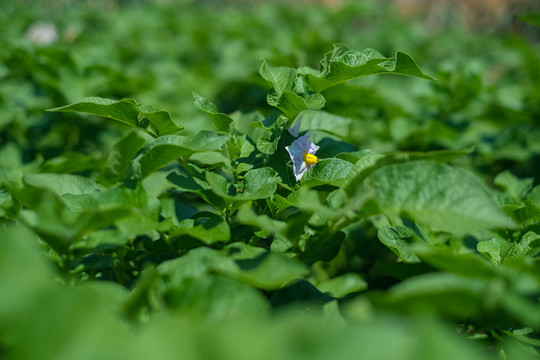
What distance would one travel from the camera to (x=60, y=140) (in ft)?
7.91

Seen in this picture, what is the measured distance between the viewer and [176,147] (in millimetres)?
961

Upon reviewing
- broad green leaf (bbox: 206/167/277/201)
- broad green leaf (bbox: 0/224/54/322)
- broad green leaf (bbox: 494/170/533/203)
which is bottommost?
broad green leaf (bbox: 494/170/533/203)

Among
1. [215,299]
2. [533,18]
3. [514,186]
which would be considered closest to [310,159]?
[215,299]

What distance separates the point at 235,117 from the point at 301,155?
1.22ft

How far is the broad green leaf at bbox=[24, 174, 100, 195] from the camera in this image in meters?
1.17

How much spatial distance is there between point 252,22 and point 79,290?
4.38m

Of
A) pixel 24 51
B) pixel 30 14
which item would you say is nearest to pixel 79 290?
pixel 24 51

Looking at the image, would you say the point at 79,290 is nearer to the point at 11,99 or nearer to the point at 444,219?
the point at 444,219

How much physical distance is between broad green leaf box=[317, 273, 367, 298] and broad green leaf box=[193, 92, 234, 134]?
0.43 m

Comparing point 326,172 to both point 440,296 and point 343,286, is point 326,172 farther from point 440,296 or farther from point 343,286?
point 440,296

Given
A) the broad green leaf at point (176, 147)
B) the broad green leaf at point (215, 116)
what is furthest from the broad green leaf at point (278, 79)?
the broad green leaf at point (176, 147)

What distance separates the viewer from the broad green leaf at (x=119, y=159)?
1.02 metres

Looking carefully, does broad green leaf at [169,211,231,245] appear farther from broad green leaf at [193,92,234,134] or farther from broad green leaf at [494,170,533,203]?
broad green leaf at [494,170,533,203]

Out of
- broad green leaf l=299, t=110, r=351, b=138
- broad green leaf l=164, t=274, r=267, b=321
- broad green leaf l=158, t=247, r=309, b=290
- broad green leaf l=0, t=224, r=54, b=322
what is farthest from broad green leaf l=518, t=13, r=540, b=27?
broad green leaf l=0, t=224, r=54, b=322
